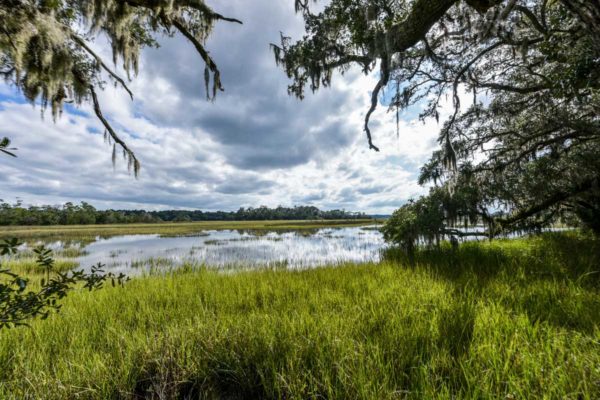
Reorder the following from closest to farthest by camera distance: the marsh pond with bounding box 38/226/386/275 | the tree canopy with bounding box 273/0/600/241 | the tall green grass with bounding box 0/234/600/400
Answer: the tall green grass with bounding box 0/234/600/400, the tree canopy with bounding box 273/0/600/241, the marsh pond with bounding box 38/226/386/275

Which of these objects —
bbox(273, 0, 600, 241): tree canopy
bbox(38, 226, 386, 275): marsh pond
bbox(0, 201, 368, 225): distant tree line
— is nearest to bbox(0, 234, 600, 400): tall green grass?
bbox(273, 0, 600, 241): tree canopy

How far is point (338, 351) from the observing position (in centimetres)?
238

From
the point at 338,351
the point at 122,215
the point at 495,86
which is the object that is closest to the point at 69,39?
the point at 338,351

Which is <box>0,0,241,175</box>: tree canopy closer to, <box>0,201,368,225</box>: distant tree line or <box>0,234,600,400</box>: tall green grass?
<box>0,234,600,400</box>: tall green grass

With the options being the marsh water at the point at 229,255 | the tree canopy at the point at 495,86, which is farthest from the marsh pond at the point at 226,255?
the tree canopy at the point at 495,86

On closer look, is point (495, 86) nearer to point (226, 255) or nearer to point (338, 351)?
point (338, 351)

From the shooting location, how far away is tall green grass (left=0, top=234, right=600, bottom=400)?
196cm

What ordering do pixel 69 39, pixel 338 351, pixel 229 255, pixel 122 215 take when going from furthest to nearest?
pixel 122 215, pixel 229 255, pixel 69 39, pixel 338 351

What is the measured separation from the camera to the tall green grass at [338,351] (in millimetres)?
1965

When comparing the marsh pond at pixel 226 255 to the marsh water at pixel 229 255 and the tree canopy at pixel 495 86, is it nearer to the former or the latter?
the marsh water at pixel 229 255

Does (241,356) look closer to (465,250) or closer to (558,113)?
(465,250)

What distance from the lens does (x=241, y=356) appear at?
8.19 feet

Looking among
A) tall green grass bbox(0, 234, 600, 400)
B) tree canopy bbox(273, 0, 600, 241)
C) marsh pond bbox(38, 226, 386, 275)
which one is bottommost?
marsh pond bbox(38, 226, 386, 275)

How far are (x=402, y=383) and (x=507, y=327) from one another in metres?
1.56
